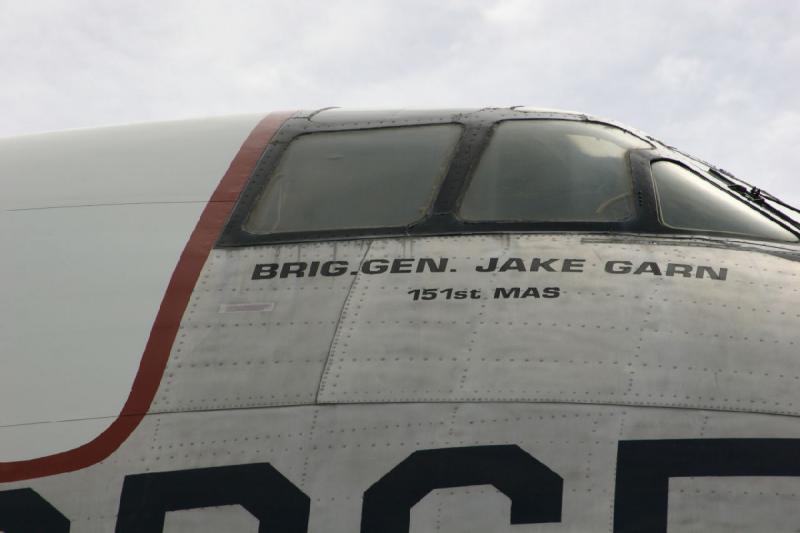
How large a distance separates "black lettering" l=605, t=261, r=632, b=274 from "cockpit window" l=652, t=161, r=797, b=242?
0.63m

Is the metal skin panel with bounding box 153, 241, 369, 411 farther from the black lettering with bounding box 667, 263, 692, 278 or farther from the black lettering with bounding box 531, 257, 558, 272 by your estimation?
the black lettering with bounding box 667, 263, 692, 278

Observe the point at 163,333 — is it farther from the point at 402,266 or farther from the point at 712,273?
the point at 712,273

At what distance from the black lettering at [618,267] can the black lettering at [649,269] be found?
0.21 feet

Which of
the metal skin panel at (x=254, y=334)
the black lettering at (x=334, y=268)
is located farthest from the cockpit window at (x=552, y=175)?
the metal skin panel at (x=254, y=334)

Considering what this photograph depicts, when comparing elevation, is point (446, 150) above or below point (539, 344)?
above

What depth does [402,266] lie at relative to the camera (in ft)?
21.1

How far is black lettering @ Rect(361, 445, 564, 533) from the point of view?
17.5ft

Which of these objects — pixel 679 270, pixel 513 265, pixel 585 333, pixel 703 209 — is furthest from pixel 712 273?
pixel 513 265


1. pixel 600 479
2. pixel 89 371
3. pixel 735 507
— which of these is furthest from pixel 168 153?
pixel 735 507

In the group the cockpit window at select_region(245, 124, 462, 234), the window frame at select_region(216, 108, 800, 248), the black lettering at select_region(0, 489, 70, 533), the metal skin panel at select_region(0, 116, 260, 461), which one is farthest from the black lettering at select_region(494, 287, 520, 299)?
the black lettering at select_region(0, 489, 70, 533)

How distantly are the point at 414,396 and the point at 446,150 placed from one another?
2.30m

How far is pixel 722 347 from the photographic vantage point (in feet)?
18.8

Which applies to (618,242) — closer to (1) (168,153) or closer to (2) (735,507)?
(2) (735,507)

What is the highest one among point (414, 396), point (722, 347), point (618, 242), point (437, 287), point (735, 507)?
point (618, 242)
